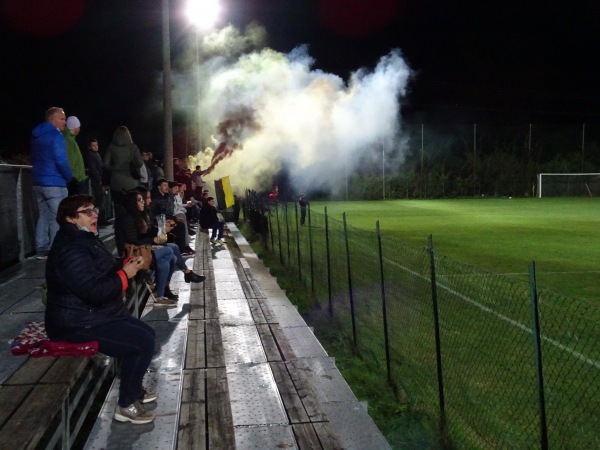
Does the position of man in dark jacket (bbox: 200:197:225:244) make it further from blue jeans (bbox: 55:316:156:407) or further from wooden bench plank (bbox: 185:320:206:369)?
blue jeans (bbox: 55:316:156:407)

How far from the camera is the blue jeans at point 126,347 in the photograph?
438cm

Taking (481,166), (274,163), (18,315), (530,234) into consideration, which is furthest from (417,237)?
(481,166)

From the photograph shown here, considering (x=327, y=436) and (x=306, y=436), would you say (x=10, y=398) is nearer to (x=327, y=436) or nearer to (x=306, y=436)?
(x=306, y=436)

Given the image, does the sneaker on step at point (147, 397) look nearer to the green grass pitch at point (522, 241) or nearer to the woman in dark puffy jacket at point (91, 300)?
the woman in dark puffy jacket at point (91, 300)

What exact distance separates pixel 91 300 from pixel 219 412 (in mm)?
1197

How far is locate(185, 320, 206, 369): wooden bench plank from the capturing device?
18.9 feet

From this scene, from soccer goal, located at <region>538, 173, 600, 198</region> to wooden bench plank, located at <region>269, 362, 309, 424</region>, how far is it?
52147 millimetres

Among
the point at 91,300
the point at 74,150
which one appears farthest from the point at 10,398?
the point at 74,150

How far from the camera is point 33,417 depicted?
3.47 metres

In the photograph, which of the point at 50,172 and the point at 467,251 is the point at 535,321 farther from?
the point at 467,251

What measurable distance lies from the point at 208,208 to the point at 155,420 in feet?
38.8

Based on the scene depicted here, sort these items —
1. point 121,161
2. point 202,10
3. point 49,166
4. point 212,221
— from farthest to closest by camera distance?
point 202,10
point 212,221
point 121,161
point 49,166

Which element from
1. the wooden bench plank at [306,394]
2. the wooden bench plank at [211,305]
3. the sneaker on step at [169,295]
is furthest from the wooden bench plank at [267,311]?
Result: the wooden bench plank at [306,394]

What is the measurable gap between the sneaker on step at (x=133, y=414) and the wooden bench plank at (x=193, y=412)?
0.23 meters
